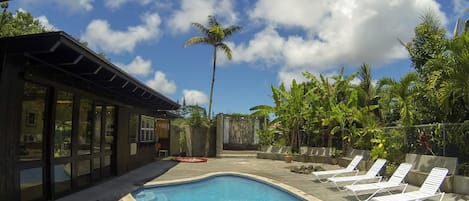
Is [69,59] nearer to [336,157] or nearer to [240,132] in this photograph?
[336,157]

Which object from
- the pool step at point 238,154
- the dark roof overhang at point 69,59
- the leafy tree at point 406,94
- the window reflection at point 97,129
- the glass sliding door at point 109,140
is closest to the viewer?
the dark roof overhang at point 69,59

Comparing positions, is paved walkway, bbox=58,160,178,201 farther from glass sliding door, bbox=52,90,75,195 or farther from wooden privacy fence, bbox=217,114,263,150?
wooden privacy fence, bbox=217,114,263,150

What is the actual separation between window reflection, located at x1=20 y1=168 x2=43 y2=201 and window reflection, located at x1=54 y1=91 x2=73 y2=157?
801 millimetres

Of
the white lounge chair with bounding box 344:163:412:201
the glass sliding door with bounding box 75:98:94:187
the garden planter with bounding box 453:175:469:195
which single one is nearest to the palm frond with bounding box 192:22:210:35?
the glass sliding door with bounding box 75:98:94:187

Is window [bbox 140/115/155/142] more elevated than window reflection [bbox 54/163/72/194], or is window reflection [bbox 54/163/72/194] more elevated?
window [bbox 140/115/155/142]

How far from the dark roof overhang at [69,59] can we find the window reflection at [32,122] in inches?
21.1

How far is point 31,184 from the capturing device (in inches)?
306

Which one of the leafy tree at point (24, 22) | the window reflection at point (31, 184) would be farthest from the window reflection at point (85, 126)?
the leafy tree at point (24, 22)

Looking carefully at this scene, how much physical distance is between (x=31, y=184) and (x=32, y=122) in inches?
47.7

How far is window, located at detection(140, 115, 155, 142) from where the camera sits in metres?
18.1

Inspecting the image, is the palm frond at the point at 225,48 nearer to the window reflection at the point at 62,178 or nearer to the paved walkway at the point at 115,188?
the paved walkway at the point at 115,188

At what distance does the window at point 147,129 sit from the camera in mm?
18062

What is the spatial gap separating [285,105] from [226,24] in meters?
8.18

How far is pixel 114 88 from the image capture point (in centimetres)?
1157
